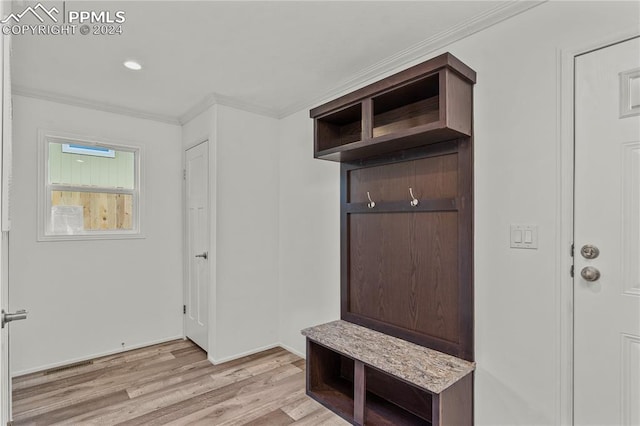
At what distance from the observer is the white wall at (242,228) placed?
3.17 metres

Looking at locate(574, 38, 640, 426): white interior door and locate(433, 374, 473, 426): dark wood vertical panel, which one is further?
locate(433, 374, 473, 426): dark wood vertical panel

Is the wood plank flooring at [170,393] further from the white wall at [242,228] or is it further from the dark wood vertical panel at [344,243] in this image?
the dark wood vertical panel at [344,243]

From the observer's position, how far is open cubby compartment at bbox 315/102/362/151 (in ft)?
8.33

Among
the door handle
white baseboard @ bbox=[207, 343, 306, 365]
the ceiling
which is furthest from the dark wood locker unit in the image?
the door handle

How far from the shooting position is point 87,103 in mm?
3195

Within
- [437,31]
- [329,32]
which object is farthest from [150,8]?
[437,31]

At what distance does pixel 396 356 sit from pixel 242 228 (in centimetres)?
188

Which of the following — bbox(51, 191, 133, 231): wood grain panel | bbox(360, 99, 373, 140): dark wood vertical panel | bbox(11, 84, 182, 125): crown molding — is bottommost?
bbox(51, 191, 133, 231): wood grain panel

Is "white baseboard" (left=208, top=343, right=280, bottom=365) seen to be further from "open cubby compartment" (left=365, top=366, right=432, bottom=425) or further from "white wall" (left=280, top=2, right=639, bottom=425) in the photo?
"white wall" (left=280, top=2, right=639, bottom=425)

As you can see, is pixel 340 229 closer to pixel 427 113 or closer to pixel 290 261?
pixel 290 261

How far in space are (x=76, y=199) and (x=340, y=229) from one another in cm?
245

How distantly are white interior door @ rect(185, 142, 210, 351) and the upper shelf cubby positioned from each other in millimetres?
1366

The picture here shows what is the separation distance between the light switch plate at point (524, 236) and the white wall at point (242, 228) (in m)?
2.27

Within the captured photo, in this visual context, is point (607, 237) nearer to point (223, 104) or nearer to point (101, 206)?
point (223, 104)
